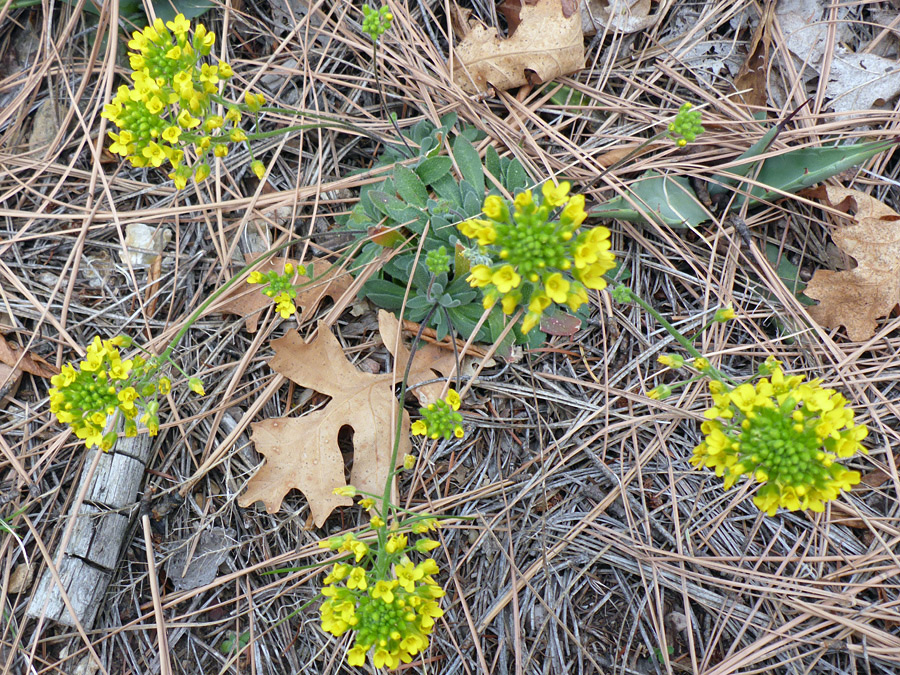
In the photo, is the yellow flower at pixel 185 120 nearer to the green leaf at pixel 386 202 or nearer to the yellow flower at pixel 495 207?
the green leaf at pixel 386 202

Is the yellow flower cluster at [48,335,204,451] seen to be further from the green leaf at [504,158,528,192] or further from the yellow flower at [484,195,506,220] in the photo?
the green leaf at [504,158,528,192]

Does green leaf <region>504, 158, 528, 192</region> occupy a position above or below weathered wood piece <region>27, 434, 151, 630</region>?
above

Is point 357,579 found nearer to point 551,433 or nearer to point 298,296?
point 551,433

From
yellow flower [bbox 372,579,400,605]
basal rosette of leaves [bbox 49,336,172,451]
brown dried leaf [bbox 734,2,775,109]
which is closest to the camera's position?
yellow flower [bbox 372,579,400,605]

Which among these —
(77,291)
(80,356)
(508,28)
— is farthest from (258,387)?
(508,28)

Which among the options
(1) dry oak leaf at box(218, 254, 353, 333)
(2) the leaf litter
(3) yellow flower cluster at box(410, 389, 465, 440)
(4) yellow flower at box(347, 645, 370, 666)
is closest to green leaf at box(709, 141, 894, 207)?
(2) the leaf litter

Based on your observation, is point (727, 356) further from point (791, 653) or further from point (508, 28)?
point (508, 28)
